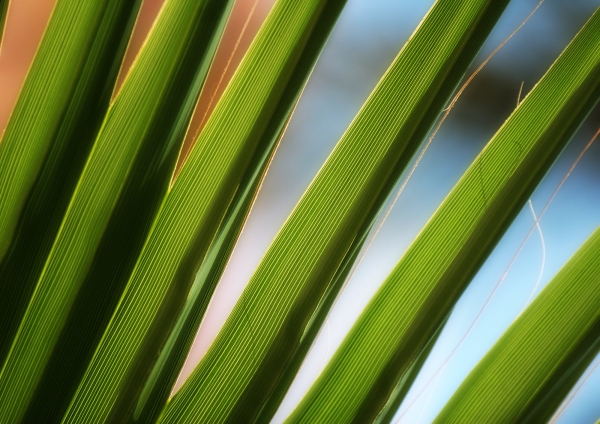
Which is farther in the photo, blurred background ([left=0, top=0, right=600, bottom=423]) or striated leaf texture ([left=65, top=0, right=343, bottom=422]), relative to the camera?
blurred background ([left=0, top=0, right=600, bottom=423])

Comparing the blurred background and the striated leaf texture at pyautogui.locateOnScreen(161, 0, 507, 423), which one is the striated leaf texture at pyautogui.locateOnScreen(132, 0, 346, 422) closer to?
the striated leaf texture at pyautogui.locateOnScreen(161, 0, 507, 423)

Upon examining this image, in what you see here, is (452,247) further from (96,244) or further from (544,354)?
(96,244)

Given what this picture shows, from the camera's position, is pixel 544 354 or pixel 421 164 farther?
pixel 421 164

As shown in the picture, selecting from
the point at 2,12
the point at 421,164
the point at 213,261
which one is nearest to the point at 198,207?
the point at 213,261

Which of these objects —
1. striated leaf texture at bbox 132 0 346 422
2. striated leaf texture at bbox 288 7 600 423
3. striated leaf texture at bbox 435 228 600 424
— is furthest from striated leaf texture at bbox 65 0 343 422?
striated leaf texture at bbox 435 228 600 424

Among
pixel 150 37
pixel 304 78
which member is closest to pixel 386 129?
pixel 304 78

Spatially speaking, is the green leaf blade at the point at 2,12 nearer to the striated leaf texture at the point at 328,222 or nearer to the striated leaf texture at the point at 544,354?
the striated leaf texture at the point at 328,222
